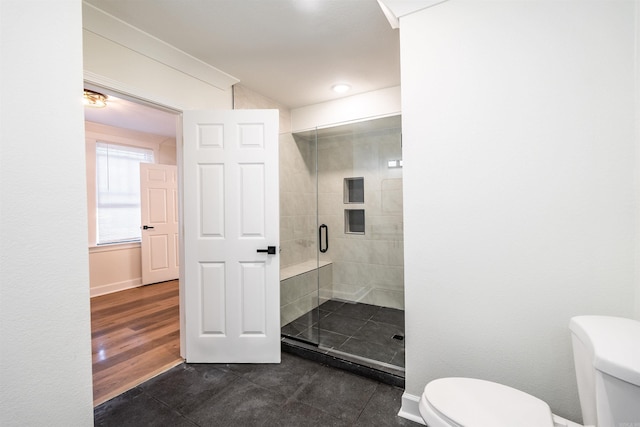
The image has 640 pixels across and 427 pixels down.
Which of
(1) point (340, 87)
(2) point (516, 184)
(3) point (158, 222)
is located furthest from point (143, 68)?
(3) point (158, 222)

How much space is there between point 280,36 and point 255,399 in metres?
2.49

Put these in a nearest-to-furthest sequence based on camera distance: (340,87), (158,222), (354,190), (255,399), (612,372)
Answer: (612,372) < (255,399) < (340,87) < (354,190) < (158,222)

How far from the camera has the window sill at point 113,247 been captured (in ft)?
12.7

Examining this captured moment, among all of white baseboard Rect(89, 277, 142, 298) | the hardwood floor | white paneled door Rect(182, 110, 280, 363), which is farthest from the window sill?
white paneled door Rect(182, 110, 280, 363)

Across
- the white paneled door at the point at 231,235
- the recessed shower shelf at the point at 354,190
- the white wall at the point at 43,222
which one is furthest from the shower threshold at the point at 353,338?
the white wall at the point at 43,222

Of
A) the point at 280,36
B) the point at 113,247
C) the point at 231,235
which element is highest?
the point at 280,36

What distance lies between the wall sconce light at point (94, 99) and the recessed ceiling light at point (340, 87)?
248 cm

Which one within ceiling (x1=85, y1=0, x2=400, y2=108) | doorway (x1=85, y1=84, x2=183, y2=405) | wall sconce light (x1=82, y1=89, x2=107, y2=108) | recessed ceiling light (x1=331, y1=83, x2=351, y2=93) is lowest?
doorway (x1=85, y1=84, x2=183, y2=405)

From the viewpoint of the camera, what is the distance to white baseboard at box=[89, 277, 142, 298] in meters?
3.87

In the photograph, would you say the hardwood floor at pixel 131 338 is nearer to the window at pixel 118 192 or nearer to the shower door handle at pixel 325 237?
the window at pixel 118 192

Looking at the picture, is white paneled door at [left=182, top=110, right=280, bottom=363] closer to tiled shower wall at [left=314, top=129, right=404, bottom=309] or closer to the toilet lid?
tiled shower wall at [left=314, top=129, right=404, bottom=309]

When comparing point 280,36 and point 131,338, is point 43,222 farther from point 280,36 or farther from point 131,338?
point 131,338

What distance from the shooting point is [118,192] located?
4270 millimetres

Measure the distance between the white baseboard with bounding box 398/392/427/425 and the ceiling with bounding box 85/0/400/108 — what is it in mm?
2374
